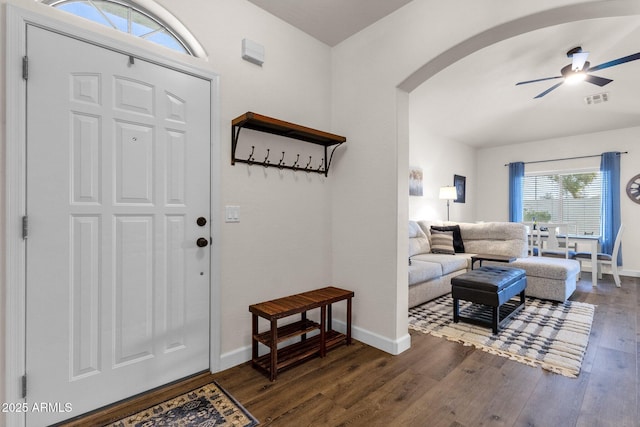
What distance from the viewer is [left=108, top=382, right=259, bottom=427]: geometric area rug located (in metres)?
1.59

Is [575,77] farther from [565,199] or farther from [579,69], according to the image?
[565,199]

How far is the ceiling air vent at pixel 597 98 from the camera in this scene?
448 cm

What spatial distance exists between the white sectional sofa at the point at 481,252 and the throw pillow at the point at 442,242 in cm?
7

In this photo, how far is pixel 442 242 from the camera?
4.89 m

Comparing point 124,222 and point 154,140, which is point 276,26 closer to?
point 154,140

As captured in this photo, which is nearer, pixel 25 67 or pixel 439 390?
pixel 25 67

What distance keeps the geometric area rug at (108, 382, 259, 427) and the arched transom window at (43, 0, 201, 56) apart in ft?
7.20

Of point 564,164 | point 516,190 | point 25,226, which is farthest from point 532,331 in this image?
point 564,164

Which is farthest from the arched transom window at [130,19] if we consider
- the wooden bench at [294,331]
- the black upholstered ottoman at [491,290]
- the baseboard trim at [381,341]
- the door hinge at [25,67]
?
the black upholstered ottoman at [491,290]

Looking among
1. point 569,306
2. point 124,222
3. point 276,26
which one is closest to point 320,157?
point 276,26

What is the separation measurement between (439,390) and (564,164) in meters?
6.35

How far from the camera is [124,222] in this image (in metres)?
1.76

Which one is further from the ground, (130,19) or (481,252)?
(130,19)

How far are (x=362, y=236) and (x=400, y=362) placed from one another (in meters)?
1.01
